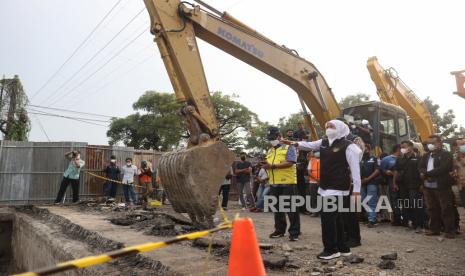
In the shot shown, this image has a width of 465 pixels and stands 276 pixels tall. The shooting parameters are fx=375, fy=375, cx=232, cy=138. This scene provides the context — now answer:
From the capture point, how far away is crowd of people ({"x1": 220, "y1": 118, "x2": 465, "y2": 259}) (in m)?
4.50

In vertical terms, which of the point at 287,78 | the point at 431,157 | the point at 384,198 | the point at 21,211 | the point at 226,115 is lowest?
the point at 21,211

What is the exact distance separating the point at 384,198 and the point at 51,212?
761 centimetres

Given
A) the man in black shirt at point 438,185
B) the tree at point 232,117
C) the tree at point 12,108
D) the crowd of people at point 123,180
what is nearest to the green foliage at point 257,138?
the tree at point 232,117

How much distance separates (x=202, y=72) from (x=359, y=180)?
8.56 feet

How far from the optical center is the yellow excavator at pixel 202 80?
4.36 meters

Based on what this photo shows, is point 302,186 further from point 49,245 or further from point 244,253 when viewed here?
point 244,253

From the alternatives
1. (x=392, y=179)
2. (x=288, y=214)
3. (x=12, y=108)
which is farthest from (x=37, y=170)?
(x=12, y=108)

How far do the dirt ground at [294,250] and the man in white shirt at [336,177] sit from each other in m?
0.29

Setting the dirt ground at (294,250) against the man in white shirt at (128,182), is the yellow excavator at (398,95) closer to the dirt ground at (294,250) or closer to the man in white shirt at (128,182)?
the dirt ground at (294,250)

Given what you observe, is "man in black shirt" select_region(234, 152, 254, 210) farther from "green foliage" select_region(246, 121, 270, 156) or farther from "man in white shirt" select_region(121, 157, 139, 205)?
"green foliage" select_region(246, 121, 270, 156)

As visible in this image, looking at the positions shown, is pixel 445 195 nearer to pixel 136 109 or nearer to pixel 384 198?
pixel 384 198

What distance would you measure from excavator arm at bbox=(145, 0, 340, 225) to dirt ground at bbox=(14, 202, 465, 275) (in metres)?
0.55

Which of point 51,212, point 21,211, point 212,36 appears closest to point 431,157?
point 212,36

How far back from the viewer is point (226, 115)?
135ft
